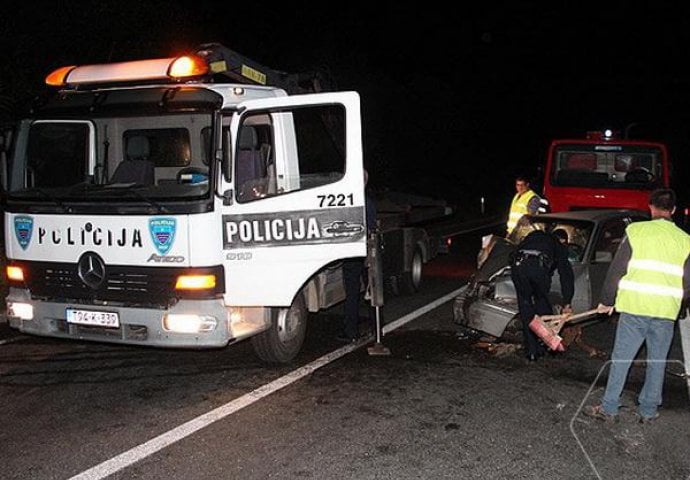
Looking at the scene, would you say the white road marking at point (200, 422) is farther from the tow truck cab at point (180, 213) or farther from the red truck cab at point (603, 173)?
the red truck cab at point (603, 173)

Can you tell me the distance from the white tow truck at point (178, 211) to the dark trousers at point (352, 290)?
814mm

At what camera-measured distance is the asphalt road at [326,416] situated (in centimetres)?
439

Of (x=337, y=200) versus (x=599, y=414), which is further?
(x=337, y=200)

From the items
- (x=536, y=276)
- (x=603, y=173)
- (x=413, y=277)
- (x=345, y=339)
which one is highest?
(x=603, y=173)

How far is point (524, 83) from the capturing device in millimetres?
55531

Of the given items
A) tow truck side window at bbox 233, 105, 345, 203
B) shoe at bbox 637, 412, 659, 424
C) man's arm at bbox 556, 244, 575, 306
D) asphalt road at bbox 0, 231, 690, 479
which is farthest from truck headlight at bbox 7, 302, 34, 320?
shoe at bbox 637, 412, 659, 424

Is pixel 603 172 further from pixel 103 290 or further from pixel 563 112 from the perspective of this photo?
pixel 563 112

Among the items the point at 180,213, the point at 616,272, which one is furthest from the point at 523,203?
the point at 180,213

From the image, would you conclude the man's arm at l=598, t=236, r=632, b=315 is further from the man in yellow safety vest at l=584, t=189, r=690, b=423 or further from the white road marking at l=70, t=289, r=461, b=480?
the white road marking at l=70, t=289, r=461, b=480

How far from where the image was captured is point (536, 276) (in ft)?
21.3

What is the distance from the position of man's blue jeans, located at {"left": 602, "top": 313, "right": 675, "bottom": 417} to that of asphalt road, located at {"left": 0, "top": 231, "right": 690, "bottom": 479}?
0.20m

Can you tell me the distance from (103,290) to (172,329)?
28.0 inches

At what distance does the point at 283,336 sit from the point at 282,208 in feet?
4.24

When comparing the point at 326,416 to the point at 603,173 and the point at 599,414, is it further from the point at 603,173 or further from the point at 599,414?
the point at 603,173
